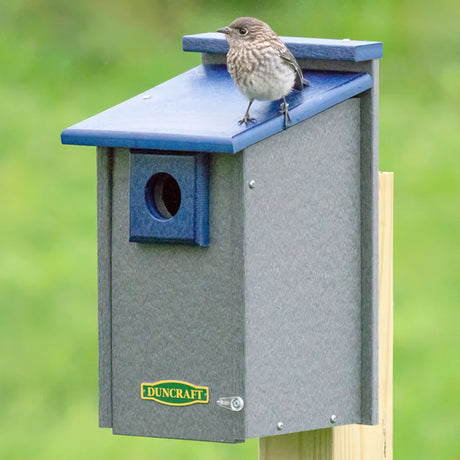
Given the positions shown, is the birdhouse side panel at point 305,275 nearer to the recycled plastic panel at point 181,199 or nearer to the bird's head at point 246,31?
the recycled plastic panel at point 181,199

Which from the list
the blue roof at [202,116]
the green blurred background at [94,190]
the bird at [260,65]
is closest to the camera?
the blue roof at [202,116]

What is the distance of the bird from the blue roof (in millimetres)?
36

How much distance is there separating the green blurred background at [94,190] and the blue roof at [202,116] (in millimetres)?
2651

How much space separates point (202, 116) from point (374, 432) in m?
1.00

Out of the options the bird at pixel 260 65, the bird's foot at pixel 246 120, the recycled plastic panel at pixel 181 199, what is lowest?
the recycled plastic panel at pixel 181 199

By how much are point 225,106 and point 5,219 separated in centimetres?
411

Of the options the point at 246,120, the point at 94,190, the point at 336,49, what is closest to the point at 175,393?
the point at 246,120

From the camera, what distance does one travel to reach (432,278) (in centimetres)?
769

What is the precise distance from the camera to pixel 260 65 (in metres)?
4.22

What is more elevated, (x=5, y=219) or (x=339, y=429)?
(x=5, y=219)

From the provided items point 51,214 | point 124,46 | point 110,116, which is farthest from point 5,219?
point 110,116

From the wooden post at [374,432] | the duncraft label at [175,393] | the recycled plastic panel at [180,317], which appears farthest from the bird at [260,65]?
the duncraft label at [175,393]

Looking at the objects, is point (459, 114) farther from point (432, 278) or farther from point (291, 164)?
point (291, 164)

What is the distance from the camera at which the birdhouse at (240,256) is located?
4.14 metres
